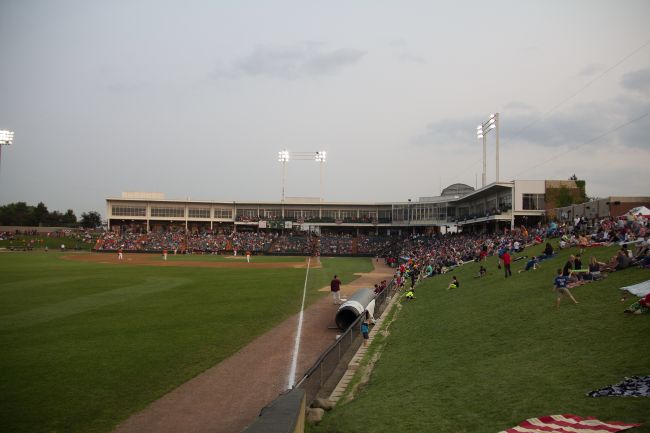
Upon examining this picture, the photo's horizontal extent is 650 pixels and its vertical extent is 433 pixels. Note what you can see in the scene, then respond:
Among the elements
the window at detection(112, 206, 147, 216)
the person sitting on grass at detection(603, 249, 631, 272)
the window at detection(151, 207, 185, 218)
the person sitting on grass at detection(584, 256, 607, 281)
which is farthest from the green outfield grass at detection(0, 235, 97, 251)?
the person sitting on grass at detection(603, 249, 631, 272)

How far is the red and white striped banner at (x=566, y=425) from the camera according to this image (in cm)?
686

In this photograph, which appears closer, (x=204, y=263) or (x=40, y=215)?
(x=204, y=263)

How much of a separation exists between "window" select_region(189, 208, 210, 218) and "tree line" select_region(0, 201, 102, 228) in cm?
6516

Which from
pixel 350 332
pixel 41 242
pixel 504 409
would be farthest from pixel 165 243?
pixel 504 409

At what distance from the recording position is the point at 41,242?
296 ft

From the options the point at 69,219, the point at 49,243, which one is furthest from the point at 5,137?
the point at 69,219

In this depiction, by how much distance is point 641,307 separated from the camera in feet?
40.2

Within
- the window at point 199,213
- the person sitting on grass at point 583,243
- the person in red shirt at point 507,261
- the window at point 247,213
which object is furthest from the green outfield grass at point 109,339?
the window at point 199,213

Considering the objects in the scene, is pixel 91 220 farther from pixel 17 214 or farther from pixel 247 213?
pixel 247 213

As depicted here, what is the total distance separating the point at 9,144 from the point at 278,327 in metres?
70.0

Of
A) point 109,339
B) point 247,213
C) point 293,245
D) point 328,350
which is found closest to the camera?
point 328,350

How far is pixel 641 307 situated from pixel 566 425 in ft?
22.3

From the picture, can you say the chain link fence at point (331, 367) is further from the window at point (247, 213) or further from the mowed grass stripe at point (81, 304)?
the window at point (247, 213)

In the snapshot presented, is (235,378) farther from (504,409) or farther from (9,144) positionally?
(9,144)
